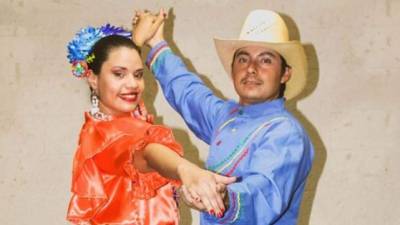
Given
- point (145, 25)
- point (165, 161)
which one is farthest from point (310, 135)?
point (165, 161)

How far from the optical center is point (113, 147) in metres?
1.25

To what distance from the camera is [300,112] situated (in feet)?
8.29

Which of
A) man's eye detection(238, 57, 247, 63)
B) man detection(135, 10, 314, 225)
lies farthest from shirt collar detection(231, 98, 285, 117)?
man's eye detection(238, 57, 247, 63)

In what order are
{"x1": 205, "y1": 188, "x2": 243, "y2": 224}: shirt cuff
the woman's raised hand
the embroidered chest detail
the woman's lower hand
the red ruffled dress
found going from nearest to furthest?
the woman's lower hand → {"x1": 205, "y1": 188, "x2": 243, "y2": 224}: shirt cuff → the red ruffled dress → the embroidered chest detail → the woman's raised hand

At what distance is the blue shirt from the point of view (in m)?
1.26

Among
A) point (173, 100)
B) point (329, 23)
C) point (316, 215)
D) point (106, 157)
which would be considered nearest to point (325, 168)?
point (316, 215)

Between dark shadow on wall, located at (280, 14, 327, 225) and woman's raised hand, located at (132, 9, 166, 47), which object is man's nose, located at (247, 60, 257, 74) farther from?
dark shadow on wall, located at (280, 14, 327, 225)

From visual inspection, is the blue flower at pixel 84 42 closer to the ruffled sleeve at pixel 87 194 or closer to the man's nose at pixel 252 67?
the ruffled sleeve at pixel 87 194

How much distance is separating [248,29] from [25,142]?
121cm

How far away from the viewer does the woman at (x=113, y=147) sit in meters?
1.25

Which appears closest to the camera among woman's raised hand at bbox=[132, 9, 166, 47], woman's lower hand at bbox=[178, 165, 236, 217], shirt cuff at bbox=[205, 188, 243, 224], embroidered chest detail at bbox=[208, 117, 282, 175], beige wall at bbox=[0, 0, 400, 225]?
woman's lower hand at bbox=[178, 165, 236, 217]

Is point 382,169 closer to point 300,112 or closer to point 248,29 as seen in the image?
point 300,112

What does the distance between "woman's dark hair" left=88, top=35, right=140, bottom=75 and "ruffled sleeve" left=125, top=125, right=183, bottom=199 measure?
0.18 m

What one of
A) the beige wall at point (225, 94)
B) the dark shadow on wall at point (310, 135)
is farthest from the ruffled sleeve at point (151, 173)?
the dark shadow on wall at point (310, 135)
